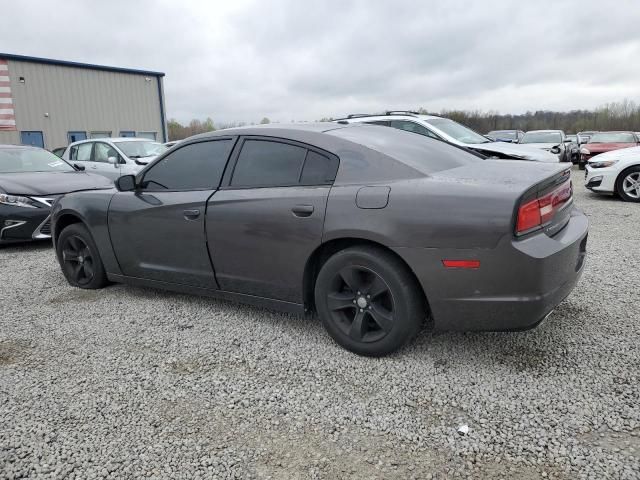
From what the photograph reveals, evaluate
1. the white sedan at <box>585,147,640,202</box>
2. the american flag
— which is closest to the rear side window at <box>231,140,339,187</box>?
the white sedan at <box>585,147,640,202</box>

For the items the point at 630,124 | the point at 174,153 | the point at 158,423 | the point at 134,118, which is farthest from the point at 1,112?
the point at 630,124

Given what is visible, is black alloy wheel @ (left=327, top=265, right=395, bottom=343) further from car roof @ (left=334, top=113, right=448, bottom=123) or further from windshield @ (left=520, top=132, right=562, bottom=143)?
windshield @ (left=520, top=132, right=562, bottom=143)

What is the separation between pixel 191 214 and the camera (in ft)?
11.5

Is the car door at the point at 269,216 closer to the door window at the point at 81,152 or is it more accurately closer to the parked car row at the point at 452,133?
the parked car row at the point at 452,133

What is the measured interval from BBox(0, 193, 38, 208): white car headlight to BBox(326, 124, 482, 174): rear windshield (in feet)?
15.9

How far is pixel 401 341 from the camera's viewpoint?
2809 mm

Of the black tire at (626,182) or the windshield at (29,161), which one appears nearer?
the windshield at (29,161)

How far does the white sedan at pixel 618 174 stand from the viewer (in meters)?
9.09

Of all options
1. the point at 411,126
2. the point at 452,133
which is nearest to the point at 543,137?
the point at 452,133

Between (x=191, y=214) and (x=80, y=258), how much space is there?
66.8 inches

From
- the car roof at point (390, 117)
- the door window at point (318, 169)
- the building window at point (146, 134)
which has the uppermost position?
the building window at point (146, 134)

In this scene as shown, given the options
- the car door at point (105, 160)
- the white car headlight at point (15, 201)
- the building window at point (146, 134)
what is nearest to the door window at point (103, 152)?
the car door at point (105, 160)

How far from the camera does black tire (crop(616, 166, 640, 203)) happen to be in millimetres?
9055

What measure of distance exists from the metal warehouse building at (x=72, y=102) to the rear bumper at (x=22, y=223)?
67.5ft
